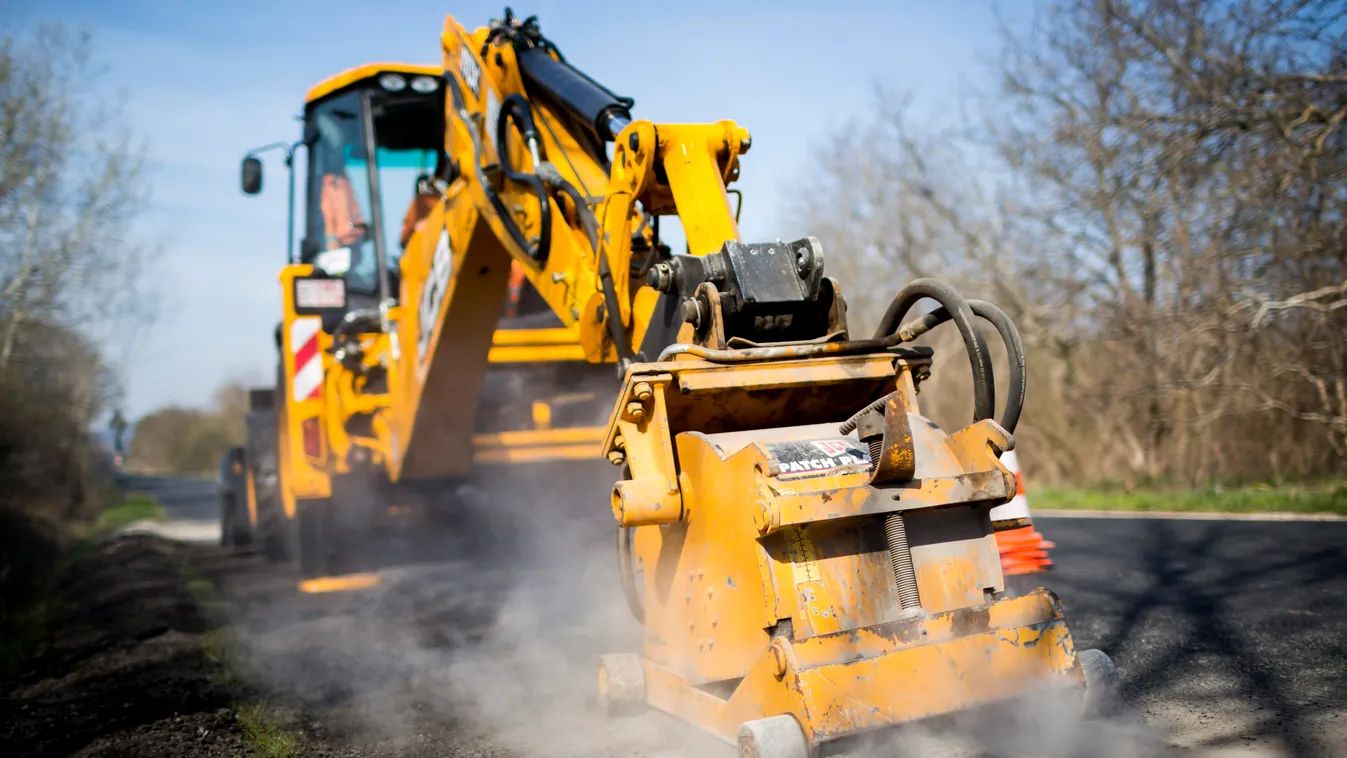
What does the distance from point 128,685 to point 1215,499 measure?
31.1 feet

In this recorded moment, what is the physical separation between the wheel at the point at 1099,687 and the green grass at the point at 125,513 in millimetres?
19044

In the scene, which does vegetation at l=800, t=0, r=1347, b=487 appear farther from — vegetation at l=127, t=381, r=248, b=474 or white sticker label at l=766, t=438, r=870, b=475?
vegetation at l=127, t=381, r=248, b=474

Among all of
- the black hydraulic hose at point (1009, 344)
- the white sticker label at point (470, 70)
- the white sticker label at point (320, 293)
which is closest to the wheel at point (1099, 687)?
the black hydraulic hose at point (1009, 344)

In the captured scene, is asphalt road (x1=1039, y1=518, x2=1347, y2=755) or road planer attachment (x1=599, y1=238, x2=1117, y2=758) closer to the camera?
road planer attachment (x1=599, y1=238, x2=1117, y2=758)

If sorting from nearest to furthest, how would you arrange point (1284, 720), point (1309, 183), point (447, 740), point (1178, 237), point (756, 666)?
point (756, 666)
point (1284, 720)
point (447, 740)
point (1309, 183)
point (1178, 237)

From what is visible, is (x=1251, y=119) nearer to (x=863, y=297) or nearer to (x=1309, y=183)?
(x=1309, y=183)

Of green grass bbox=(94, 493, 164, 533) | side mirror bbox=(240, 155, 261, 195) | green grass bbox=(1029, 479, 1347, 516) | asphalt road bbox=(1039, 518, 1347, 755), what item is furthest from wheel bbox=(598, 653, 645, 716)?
green grass bbox=(94, 493, 164, 533)

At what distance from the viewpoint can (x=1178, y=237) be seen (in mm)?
14070

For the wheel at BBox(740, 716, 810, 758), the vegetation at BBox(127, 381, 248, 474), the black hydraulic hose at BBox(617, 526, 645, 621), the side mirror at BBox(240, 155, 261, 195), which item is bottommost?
the wheel at BBox(740, 716, 810, 758)

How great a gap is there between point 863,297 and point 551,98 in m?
22.6

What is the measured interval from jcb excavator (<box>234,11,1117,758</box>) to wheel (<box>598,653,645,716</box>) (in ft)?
0.03

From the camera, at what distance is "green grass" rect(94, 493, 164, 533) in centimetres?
1997

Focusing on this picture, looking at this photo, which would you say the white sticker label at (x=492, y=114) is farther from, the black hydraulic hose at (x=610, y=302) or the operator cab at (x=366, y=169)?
the operator cab at (x=366, y=169)

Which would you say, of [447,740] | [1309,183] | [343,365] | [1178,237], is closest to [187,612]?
[343,365]
